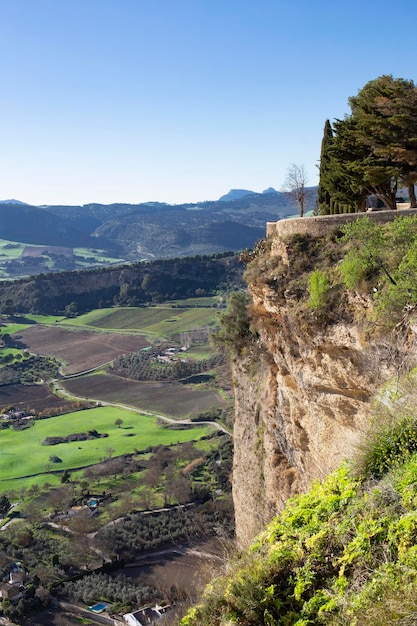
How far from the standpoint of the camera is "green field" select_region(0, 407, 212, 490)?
168 ft

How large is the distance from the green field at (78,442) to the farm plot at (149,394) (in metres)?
3.67

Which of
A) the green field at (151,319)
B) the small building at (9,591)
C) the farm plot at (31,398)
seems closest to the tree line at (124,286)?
the green field at (151,319)

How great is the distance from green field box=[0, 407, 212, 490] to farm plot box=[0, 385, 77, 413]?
4450mm

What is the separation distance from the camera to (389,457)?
23.0 ft

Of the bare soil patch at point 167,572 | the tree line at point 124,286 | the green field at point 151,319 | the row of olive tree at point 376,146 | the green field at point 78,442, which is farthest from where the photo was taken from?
the tree line at point 124,286

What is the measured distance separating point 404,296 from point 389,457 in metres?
5.30

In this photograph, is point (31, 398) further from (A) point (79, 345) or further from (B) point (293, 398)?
(B) point (293, 398)

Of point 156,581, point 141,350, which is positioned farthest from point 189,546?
point 141,350

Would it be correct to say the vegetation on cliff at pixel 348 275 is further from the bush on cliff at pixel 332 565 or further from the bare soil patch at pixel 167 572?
the bare soil patch at pixel 167 572

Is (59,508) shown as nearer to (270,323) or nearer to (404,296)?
(270,323)

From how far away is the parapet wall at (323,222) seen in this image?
50.8 ft

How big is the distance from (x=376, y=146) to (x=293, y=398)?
28.2ft

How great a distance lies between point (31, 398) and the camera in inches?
2849

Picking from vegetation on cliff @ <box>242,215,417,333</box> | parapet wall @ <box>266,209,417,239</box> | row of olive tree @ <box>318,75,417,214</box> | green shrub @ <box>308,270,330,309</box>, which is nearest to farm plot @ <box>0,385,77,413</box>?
row of olive tree @ <box>318,75,417,214</box>
